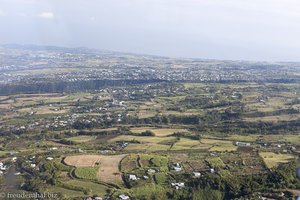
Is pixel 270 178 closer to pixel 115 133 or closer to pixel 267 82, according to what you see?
pixel 115 133

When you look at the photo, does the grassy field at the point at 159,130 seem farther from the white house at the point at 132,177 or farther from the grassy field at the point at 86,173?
the white house at the point at 132,177

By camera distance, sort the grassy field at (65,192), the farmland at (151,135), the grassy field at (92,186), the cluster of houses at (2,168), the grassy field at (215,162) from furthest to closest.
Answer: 1. the grassy field at (215,162)
2. the cluster of houses at (2,168)
3. the farmland at (151,135)
4. the grassy field at (92,186)
5. the grassy field at (65,192)

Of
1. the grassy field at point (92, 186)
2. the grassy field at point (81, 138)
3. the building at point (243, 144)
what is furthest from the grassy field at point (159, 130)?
the grassy field at point (92, 186)

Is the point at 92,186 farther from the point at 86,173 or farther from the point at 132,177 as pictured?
the point at 132,177

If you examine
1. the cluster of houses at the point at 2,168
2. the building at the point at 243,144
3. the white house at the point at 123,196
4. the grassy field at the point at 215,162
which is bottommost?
the cluster of houses at the point at 2,168

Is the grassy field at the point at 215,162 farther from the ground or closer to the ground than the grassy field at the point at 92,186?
farther from the ground

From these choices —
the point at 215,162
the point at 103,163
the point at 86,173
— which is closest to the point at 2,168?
the point at 86,173

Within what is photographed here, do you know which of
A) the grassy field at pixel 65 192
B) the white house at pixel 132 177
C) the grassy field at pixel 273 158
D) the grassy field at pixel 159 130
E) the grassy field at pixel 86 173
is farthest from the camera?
the grassy field at pixel 159 130

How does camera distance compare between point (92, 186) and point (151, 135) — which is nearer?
point (92, 186)

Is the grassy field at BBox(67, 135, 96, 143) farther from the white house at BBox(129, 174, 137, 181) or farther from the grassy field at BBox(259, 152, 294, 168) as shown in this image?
the grassy field at BBox(259, 152, 294, 168)
